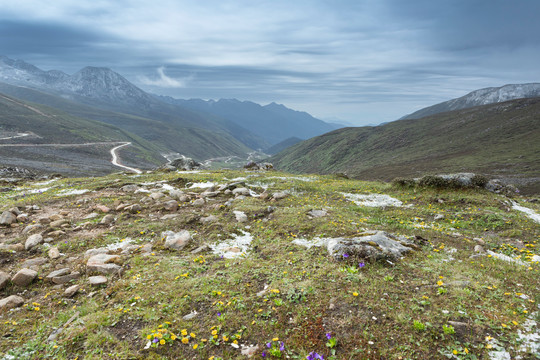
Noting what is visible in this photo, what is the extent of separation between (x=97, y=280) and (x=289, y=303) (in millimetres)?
7382

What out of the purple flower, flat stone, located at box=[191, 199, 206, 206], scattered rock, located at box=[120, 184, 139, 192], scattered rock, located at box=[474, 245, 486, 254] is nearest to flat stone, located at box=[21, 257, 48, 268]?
flat stone, located at box=[191, 199, 206, 206]

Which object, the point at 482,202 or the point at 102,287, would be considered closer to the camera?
the point at 102,287

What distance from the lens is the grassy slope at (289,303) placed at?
692 cm

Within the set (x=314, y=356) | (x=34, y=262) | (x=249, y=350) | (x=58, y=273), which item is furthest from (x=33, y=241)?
(x=314, y=356)

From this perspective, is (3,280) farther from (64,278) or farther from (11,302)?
(64,278)

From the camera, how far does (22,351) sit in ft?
23.3

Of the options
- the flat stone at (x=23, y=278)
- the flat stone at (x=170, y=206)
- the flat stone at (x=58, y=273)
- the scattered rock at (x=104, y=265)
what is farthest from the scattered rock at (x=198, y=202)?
the flat stone at (x=23, y=278)

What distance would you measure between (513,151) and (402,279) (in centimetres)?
19895

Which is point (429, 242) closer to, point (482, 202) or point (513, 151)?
point (482, 202)

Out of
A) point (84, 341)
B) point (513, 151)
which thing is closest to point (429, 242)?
point (84, 341)

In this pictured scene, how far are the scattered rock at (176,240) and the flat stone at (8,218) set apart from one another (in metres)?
11.4

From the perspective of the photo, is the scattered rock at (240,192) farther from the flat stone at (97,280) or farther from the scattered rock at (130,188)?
the flat stone at (97,280)

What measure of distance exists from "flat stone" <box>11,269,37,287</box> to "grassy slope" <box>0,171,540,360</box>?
13.0 inches

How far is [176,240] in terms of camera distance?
13.9m
